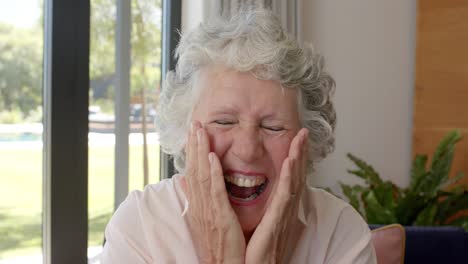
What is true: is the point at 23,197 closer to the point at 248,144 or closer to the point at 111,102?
the point at 111,102

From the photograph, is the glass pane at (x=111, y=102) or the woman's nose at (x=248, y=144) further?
the glass pane at (x=111, y=102)

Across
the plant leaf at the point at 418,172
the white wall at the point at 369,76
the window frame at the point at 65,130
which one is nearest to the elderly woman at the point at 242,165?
the window frame at the point at 65,130

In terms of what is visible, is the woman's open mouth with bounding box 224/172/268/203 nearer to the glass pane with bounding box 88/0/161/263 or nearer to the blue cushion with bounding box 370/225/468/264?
the blue cushion with bounding box 370/225/468/264

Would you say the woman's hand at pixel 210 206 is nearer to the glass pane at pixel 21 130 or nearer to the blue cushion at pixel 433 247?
the blue cushion at pixel 433 247

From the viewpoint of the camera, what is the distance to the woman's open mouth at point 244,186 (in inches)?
50.7

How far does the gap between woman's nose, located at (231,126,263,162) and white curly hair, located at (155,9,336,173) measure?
13 centimetres

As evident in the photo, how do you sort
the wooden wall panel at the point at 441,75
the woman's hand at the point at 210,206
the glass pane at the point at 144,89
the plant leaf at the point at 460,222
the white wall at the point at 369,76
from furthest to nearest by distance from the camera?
1. the white wall at the point at 369,76
2. the wooden wall panel at the point at 441,75
3. the plant leaf at the point at 460,222
4. the glass pane at the point at 144,89
5. the woman's hand at the point at 210,206

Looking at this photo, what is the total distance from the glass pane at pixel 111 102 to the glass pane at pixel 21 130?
0.28 m

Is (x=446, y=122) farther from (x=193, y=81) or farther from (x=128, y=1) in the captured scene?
(x=193, y=81)

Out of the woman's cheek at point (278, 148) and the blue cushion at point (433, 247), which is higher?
the woman's cheek at point (278, 148)

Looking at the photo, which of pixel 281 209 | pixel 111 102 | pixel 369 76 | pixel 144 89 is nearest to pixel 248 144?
pixel 281 209

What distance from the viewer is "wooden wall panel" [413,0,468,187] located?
3979 mm

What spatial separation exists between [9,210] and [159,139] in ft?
4.22

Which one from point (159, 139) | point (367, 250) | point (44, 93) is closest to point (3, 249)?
point (44, 93)
